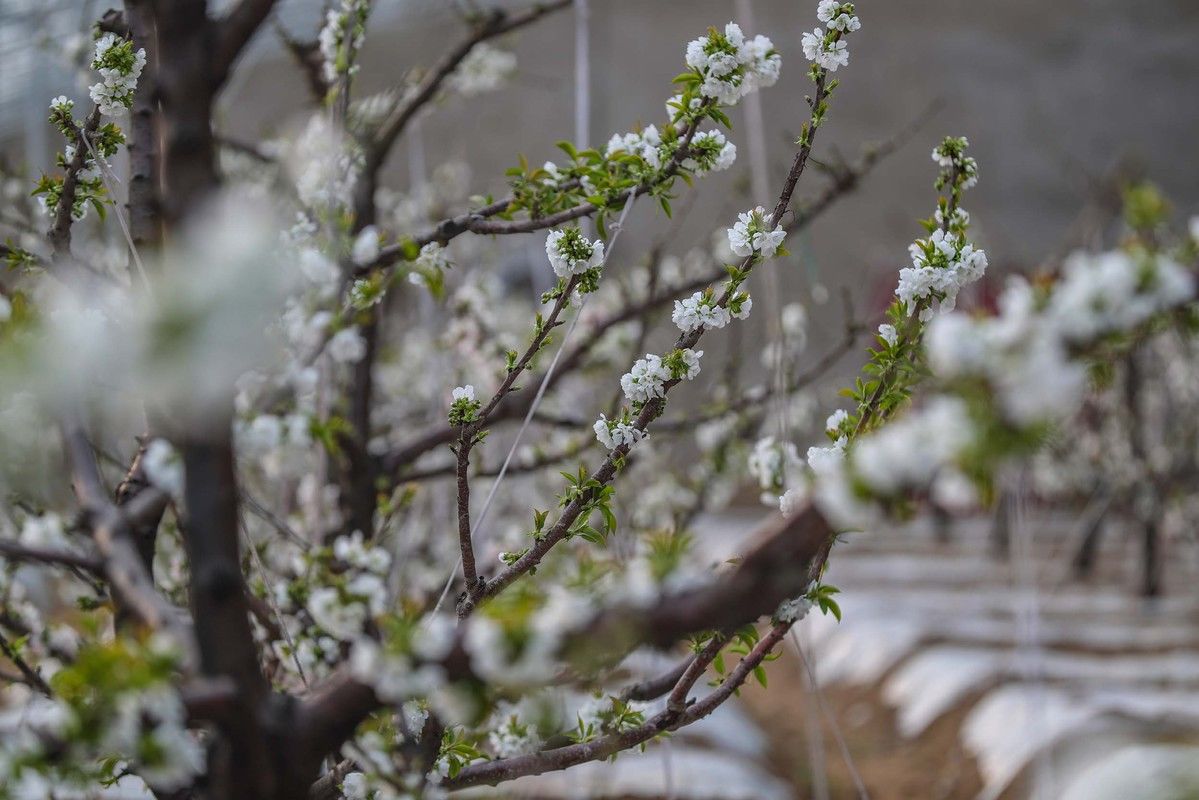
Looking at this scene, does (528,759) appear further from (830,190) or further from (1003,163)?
(1003,163)

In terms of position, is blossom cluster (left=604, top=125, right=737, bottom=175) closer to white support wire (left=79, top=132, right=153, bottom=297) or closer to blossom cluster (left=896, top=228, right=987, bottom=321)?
blossom cluster (left=896, top=228, right=987, bottom=321)

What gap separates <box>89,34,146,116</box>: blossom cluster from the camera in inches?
42.3

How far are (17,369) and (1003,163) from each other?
35.9 ft

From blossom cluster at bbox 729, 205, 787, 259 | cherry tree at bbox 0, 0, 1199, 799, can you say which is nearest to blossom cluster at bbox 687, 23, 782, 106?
cherry tree at bbox 0, 0, 1199, 799

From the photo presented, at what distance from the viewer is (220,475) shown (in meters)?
0.77

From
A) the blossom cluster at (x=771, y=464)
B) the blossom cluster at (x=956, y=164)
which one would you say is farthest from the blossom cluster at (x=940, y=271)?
the blossom cluster at (x=771, y=464)

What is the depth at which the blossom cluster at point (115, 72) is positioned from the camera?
107 centimetres

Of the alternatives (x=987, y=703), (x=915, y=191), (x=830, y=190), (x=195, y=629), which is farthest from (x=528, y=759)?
(x=915, y=191)

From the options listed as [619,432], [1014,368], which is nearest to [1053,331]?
[1014,368]

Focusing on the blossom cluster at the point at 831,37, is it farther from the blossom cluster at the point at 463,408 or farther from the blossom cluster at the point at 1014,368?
the blossom cluster at the point at 1014,368

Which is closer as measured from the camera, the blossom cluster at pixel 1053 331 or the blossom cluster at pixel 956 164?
the blossom cluster at pixel 1053 331

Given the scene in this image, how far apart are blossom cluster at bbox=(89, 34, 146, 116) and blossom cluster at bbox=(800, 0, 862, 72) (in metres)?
0.64

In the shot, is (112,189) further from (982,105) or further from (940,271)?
(982,105)

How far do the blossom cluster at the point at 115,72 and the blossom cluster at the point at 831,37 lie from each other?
64 centimetres
